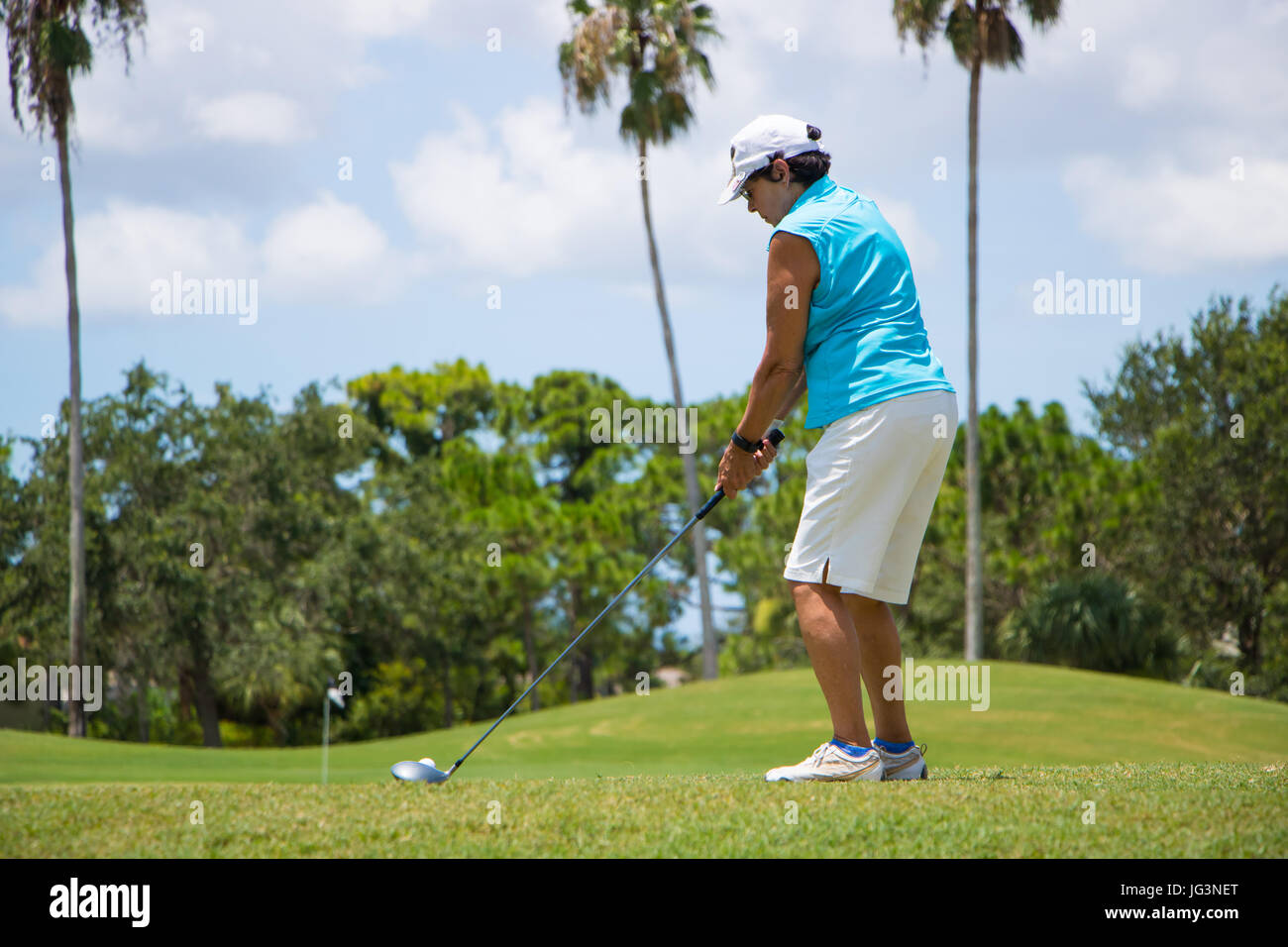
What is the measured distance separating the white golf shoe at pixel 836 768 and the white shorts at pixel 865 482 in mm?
594

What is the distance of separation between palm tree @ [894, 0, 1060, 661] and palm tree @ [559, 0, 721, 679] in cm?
488

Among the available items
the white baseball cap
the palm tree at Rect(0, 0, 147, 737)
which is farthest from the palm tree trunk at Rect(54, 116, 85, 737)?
the white baseball cap

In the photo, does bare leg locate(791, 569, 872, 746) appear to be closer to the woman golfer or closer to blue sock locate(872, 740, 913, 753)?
the woman golfer

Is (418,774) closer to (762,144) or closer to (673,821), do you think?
(673,821)

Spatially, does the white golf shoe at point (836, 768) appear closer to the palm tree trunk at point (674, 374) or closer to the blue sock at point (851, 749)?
the blue sock at point (851, 749)

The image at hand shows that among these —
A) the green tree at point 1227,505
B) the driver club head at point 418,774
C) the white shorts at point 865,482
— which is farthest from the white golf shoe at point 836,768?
the green tree at point 1227,505

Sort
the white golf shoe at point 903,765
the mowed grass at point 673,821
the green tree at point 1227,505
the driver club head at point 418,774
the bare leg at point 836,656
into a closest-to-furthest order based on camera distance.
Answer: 1. the mowed grass at point 673,821
2. the bare leg at point 836,656
3. the white golf shoe at point 903,765
4. the driver club head at point 418,774
5. the green tree at point 1227,505

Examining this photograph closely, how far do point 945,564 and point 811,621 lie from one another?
2902 centimetres

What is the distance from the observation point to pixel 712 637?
2750 cm

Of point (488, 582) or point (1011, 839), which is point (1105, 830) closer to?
point (1011, 839)

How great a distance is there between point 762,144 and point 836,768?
2408mm

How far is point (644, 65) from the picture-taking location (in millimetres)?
27500

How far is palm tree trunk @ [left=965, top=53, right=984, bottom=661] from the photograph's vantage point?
2466 centimetres

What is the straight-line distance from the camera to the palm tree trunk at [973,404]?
24.7 m
